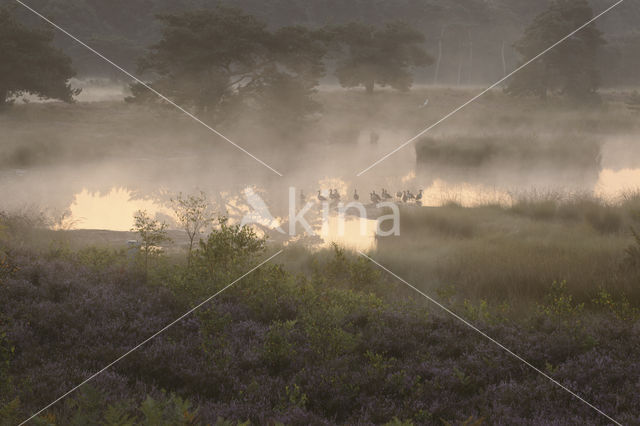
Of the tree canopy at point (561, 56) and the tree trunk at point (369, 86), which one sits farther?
the tree trunk at point (369, 86)

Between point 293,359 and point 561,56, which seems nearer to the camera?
point 293,359

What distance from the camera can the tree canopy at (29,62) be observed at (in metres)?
32.1

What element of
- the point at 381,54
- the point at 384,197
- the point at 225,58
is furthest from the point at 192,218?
the point at 381,54

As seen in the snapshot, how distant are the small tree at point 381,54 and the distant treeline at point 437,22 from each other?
2488cm

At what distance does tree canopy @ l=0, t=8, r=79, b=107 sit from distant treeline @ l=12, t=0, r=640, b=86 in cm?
3607

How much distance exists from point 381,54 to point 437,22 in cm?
5424

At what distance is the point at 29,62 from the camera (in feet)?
107

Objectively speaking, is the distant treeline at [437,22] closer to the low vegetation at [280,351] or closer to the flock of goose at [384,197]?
the flock of goose at [384,197]

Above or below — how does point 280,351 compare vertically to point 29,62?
below

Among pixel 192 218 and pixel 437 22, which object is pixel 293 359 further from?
pixel 437 22

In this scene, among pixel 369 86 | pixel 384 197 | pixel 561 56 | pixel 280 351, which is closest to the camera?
pixel 280 351

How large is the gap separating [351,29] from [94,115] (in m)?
24.5

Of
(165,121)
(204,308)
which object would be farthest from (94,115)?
(204,308)

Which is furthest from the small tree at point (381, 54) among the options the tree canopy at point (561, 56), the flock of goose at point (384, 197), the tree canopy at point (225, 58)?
the flock of goose at point (384, 197)
